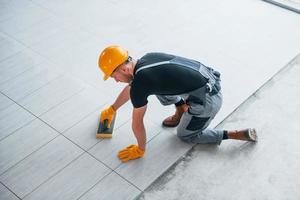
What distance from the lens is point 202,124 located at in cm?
297

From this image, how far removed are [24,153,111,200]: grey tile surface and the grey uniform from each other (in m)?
0.65

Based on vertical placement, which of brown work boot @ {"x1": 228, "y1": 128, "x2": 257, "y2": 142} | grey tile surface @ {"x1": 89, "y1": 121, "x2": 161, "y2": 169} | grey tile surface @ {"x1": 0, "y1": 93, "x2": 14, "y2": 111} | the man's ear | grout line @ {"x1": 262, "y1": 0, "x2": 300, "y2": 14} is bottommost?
grey tile surface @ {"x1": 0, "y1": 93, "x2": 14, "y2": 111}

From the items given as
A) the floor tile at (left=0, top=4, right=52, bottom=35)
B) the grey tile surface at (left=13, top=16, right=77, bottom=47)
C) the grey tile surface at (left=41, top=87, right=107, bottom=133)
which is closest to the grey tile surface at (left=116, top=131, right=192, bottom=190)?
the grey tile surface at (left=41, top=87, right=107, bottom=133)

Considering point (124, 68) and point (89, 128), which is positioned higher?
point (124, 68)

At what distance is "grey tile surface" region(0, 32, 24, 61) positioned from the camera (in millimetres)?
4107

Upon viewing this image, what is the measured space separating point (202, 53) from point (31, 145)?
1856mm

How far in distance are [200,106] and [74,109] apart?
118 centimetres

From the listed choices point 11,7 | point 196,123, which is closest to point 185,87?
point 196,123

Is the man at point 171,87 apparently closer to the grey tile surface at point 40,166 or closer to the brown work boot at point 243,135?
the brown work boot at point 243,135

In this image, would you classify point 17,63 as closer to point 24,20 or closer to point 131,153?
point 24,20

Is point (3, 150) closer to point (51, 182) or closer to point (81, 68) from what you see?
point (51, 182)

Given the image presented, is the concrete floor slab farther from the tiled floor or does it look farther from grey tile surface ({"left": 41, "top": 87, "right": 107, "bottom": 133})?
Result: grey tile surface ({"left": 41, "top": 87, "right": 107, "bottom": 133})

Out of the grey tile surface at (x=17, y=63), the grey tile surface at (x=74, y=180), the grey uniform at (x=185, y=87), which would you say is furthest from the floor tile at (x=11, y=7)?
the grey uniform at (x=185, y=87)

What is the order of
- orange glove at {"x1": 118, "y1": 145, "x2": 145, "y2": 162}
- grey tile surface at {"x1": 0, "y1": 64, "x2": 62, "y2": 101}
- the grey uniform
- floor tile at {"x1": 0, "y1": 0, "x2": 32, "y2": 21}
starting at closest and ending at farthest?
the grey uniform
orange glove at {"x1": 118, "y1": 145, "x2": 145, "y2": 162}
grey tile surface at {"x1": 0, "y1": 64, "x2": 62, "y2": 101}
floor tile at {"x1": 0, "y1": 0, "x2": 32, "y2": 21}
